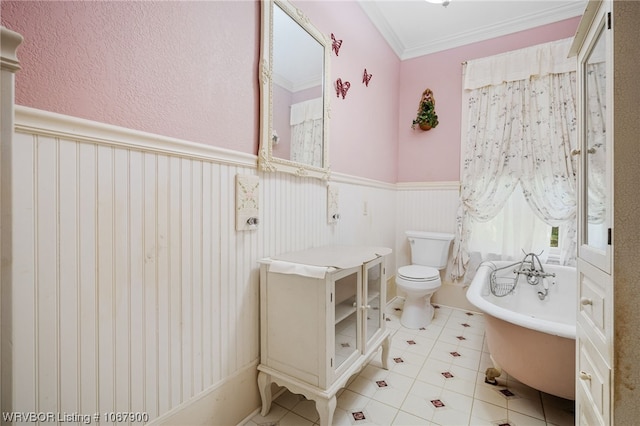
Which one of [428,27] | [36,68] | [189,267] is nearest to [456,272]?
[428,27]

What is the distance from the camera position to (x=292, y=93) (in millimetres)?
1730

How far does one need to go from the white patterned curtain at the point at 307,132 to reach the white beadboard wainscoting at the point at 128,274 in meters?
0.30

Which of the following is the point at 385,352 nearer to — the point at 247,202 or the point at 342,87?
the point at 247,202

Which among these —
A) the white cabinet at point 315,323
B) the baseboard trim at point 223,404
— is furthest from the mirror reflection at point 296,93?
the baseboard trim at point 223,404

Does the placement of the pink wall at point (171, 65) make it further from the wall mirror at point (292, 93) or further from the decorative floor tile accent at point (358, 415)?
the decorative floor tile accent at point (358, 415)

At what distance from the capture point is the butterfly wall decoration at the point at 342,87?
2180 millimetres

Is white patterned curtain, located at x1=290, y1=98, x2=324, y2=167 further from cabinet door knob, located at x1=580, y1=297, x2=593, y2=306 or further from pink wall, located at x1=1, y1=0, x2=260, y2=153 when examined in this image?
cabinet door knob, located at x1=580, y1=297, x2=593, y2=306

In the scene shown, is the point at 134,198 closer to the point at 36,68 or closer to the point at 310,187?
the point at 36,68

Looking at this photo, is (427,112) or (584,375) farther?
(427,112)

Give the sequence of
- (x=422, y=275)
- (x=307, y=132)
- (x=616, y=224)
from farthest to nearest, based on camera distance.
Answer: (x=422, y=275)
(x=307, y=132)
(x=616, y=224)

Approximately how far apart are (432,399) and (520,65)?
2981 millimetres

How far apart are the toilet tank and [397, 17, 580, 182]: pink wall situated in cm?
64

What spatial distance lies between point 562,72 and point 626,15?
88.8 inches

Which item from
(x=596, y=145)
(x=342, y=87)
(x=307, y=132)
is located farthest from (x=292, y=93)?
(x=596, y=145)
